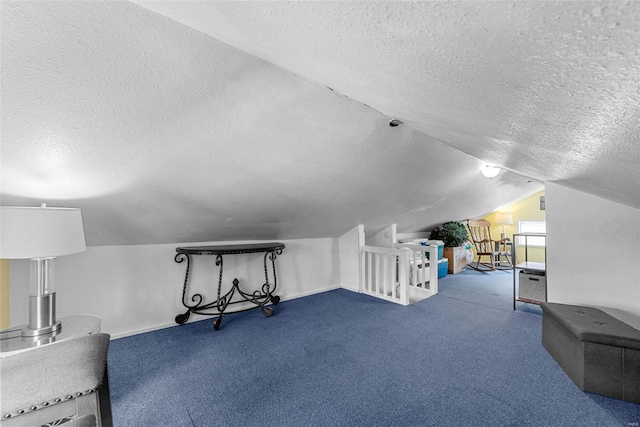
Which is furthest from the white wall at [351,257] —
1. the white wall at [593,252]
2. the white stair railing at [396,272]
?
the white wall at [593,252]

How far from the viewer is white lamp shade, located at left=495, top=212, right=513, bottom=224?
6.07 m

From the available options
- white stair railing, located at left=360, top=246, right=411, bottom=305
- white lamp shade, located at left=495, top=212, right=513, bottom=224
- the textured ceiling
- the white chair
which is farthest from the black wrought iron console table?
white lamp shade, located at left=495, top=212, right=513, bottom=224

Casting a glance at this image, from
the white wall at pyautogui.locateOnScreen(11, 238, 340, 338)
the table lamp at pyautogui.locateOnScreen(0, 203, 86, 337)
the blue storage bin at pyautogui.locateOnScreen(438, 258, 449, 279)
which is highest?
the table lamp at pyautogui.locateOnScreen(0, 203, 86, 337)

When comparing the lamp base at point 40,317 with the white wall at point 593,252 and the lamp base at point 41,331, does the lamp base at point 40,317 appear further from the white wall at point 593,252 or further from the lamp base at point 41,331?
the white wall at point 593,252

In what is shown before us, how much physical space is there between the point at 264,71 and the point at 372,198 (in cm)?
219

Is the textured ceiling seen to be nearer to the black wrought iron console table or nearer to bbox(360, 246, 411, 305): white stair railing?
the black wrought iron console table

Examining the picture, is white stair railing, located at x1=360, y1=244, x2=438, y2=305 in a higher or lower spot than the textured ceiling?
lower

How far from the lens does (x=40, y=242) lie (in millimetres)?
1352

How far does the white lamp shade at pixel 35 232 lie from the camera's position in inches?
50.5

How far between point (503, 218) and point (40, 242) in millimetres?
7347

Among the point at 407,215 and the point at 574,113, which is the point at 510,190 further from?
the point at 574,113

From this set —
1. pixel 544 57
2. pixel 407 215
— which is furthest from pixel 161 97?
pixel 407 215

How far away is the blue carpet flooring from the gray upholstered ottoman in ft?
0.23

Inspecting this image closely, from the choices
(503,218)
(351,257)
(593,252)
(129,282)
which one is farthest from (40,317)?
(503,218)
